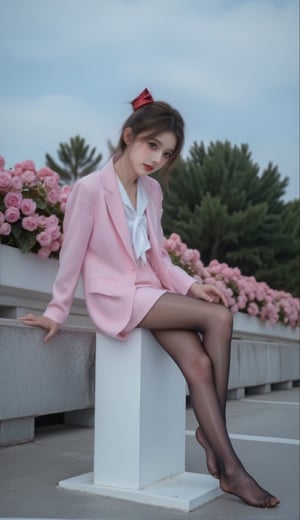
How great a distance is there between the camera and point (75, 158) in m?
17.5

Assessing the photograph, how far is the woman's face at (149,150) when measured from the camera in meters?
2.21

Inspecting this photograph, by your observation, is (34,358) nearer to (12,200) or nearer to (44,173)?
(12,200)

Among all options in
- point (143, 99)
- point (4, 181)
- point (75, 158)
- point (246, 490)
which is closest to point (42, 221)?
point (4, 181)

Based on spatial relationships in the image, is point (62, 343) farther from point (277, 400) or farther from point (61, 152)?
point (61, 152)

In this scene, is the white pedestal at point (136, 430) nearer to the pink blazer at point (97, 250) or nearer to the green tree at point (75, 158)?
the pink blazer at point (97, 250)

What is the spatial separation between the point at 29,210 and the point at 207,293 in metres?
1.39

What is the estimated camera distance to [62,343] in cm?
279

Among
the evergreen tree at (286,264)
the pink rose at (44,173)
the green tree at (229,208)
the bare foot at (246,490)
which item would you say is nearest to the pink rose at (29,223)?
the pink rose at (44,173)

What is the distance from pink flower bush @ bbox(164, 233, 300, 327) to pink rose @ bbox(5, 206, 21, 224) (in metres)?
2.40

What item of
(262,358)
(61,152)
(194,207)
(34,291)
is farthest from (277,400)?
(61,152)

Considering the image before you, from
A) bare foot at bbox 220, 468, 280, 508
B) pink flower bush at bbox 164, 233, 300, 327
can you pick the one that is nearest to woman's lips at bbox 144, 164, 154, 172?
bare foot at bbox 220, 468, 280, 508

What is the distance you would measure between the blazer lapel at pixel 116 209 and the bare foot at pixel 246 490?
72cm

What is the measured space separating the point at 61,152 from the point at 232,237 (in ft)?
27.7

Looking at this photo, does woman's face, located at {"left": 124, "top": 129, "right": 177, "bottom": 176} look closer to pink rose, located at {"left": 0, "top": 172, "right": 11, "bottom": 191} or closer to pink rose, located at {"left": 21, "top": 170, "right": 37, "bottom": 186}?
pink rose, located at {"left": 0, "top": 172, "right": 11, "bottom": 191}
